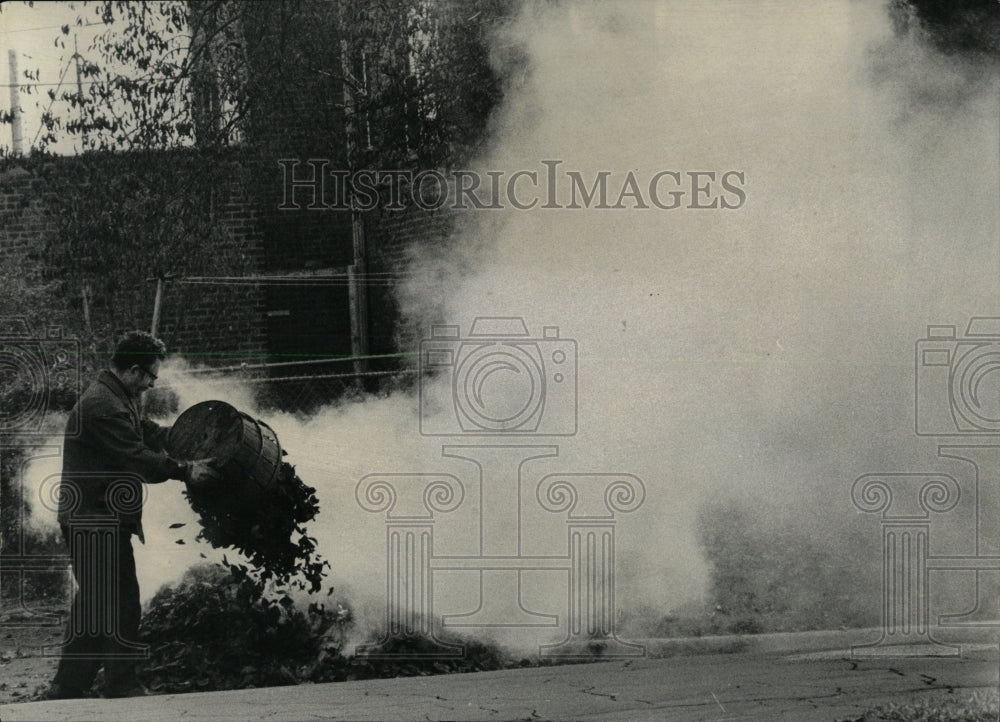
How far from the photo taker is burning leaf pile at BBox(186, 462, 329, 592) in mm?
6160

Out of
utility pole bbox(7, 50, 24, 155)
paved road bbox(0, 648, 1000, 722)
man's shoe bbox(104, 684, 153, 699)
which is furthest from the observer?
utility pole bbox(7, 50, 24, 155)

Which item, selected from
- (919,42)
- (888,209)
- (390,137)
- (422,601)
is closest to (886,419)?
(888,209)

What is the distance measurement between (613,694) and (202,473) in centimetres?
243

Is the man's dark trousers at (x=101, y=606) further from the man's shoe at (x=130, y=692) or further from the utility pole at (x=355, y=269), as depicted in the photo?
the utility pole at (x=355, y=269)

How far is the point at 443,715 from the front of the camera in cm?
588

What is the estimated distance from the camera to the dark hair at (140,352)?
6.18 metres

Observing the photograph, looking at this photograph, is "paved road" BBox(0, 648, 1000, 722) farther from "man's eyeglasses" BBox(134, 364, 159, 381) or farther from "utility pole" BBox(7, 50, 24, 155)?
Result: "utility pole" BBox(7, 50, 24, 155)

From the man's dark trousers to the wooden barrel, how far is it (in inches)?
23.0

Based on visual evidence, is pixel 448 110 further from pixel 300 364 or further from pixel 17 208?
pixel 17 208

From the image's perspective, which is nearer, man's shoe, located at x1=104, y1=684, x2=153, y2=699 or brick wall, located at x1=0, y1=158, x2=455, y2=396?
man's shoe, located at x1=104, y1=684, x2=153, y2=699

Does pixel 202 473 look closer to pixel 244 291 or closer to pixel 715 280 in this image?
pixel 244 291

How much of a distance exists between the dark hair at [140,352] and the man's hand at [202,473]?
0.59m

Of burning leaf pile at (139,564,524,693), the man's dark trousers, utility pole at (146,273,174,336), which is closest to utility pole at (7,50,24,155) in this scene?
utility pole at (146,273,174,336)

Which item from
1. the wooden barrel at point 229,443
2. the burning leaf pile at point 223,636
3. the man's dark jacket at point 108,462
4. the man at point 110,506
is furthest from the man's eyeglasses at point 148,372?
the burning leaf pile at point 223,636
